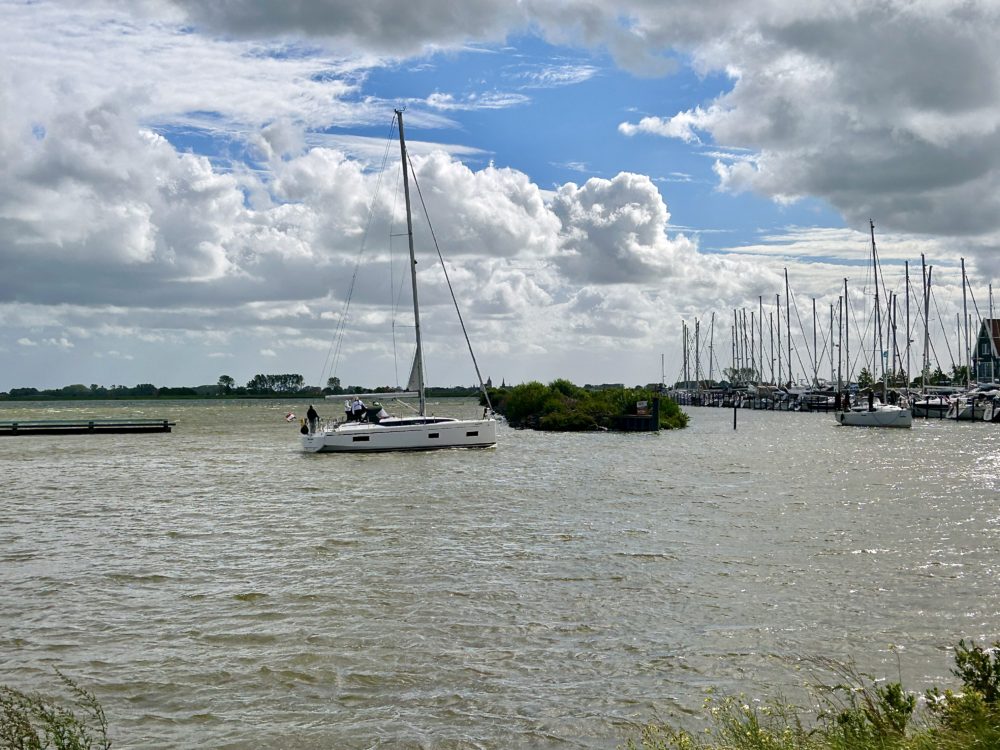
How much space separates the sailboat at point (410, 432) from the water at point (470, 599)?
12343mm

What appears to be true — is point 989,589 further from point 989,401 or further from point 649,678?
point 989,401

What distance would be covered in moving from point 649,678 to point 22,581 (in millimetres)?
13345

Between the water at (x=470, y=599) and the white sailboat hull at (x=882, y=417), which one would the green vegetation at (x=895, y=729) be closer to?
the water at (x=470, y=599)

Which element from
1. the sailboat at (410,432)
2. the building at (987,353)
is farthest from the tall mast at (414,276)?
the building at (987,353)

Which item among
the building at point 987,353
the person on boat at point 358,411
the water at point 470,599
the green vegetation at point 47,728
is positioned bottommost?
the water at point 470,599

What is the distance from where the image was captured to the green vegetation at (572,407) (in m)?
78.5

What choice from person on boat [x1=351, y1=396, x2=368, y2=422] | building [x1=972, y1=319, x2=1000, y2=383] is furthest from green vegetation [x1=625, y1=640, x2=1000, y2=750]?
building [x1=972, y1=319, x2=1000, y2=383]

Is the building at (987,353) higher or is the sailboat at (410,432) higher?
the building at (987,353)

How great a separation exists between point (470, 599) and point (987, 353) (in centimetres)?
12388

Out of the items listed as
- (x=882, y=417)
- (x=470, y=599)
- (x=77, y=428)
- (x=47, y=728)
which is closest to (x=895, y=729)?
(x=47, y=728)

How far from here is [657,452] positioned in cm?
5297

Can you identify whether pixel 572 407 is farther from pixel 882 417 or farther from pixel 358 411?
pixel 358 411

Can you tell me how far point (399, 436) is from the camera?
48.3 metres

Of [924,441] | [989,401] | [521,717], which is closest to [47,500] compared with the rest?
[521,717]
